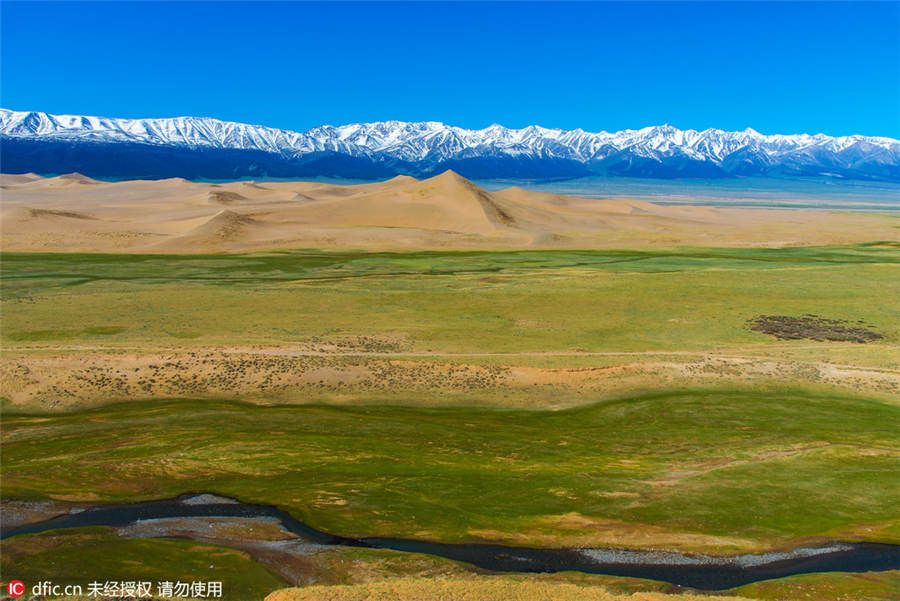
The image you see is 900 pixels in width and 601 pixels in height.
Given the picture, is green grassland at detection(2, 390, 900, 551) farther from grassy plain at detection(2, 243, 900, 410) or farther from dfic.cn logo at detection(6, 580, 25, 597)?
dfic.cn logo at detection(6, 580, 25, 597)

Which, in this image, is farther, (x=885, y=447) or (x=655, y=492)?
(x=885, y=447)

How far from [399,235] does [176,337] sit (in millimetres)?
63898

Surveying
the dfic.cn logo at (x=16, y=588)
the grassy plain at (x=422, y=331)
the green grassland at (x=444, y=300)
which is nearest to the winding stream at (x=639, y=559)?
the dfic.cn logo at (x=16, y=588)

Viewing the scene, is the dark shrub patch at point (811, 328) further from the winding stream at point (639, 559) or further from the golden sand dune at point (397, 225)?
the golden sand dune at point (397, 225)

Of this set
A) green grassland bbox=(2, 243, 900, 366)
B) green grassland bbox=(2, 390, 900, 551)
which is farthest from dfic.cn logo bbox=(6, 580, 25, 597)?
green grassland bbox=(2, 243, 900, 366)

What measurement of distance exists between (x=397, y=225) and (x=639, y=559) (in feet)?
330

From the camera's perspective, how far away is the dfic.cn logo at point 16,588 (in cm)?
1394

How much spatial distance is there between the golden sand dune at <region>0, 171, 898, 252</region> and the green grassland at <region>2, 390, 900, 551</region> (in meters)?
64.8

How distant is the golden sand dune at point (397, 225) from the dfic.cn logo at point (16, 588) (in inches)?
2973

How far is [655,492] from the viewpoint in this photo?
66.9 ft

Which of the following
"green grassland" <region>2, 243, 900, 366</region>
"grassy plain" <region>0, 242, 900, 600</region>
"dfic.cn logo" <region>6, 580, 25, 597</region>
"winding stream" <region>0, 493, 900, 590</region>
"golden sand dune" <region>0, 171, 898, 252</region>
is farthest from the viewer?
"golden sand dune" <region>0, 171, 898, 252</region>

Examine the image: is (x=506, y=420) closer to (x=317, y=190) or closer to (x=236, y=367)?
(x=236, y=367)

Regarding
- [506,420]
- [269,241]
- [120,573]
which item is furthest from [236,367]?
[269,241]

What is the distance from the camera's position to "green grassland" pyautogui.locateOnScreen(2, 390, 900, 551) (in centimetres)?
1877
